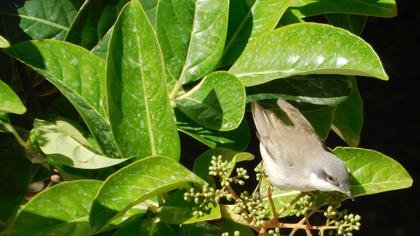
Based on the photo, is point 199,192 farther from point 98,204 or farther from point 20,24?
point 20,24

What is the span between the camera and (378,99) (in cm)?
595

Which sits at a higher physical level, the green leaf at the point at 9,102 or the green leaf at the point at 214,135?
the green leaf at the point at 9,102

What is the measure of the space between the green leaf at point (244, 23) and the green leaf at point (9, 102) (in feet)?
1.83

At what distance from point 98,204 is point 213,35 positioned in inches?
21.2

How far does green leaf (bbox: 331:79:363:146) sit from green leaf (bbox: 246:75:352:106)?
0.29 m

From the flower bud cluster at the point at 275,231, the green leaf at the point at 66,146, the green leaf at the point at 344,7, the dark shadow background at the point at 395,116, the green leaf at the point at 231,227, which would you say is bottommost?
the dark shadow background at the point at 395,116

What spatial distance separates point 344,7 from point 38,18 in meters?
0.78

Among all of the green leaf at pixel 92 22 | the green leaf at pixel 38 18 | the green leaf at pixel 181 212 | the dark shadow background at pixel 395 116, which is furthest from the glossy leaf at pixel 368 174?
the dark shadow background at pixel 395 116

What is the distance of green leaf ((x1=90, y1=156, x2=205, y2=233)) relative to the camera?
1.44m

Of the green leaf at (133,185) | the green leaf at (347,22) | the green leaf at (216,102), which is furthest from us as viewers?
the green leaf at (347,22)

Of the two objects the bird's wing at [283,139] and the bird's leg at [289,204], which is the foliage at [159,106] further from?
the bird's wing at [283,139]

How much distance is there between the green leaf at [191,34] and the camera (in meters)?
1.76

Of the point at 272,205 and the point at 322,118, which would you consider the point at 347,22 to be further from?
the point at 272,205

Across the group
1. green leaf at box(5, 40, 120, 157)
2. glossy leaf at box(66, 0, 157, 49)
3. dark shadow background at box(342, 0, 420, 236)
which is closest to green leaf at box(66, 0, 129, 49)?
glossy leaf at box(66, 0, 157, 49)
